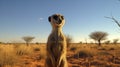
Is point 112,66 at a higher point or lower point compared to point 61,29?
lower

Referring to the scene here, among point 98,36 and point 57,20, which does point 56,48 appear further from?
point 98,36

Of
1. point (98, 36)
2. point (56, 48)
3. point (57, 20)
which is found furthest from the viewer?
point (98, 36)

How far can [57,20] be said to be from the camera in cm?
623

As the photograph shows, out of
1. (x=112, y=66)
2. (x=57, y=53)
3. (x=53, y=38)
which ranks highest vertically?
(x=53, y=38)

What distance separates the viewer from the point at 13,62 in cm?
1020

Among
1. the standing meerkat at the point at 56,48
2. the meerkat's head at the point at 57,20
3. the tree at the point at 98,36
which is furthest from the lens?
the tree at the point at 98,36

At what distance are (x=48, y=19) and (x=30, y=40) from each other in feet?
94.0

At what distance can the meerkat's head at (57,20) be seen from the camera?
6.22m

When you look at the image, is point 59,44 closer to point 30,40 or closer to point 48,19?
point 48,19

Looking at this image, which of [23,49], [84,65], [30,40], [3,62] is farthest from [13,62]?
[30,40]

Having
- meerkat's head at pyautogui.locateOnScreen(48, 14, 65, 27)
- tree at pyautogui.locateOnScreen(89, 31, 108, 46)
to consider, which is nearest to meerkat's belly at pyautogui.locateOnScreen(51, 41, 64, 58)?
meerkat's head at pyautogui.locateOnScreen(48, 14, 65, 27)

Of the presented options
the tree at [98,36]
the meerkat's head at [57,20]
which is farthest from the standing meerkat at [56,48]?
the tree at [98,36]

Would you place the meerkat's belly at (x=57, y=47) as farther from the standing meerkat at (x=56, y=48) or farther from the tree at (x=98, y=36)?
the tree at (x=98, y=36)

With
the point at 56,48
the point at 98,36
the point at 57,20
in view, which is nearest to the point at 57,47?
the point at 56,48
